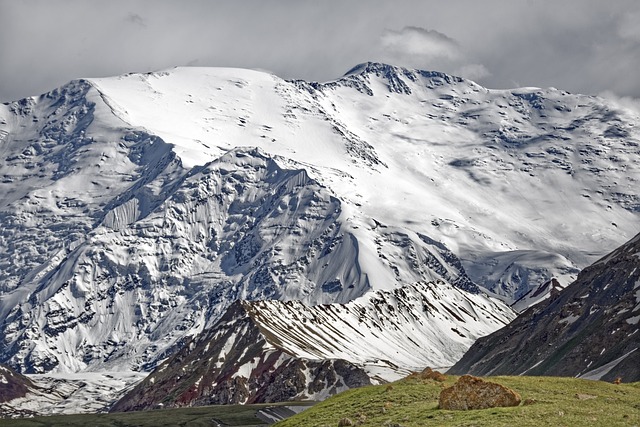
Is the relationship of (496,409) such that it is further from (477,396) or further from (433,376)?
(433,376)

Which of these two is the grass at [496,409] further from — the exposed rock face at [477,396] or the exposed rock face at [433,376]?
the exposed rock face at [477,396]

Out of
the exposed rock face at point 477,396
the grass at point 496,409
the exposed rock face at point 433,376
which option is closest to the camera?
the grass at point 496,409

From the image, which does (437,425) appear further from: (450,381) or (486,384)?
(450,381)

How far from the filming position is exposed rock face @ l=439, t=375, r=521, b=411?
69.9 metres

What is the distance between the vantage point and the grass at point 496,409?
211ft

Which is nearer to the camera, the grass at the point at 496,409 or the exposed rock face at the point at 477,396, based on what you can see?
the grass at the point at 496,409

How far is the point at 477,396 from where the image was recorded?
70.0 metres

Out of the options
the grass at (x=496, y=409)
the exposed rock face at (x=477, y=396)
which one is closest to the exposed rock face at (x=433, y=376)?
the grass at (x=496, y=409)

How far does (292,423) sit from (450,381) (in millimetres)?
14141

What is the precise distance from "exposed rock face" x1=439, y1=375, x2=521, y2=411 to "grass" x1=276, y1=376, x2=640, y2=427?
123 centimetres

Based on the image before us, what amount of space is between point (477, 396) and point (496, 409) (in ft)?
7.23

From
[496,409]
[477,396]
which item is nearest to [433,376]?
[477,396]

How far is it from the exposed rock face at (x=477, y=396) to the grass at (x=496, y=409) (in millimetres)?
1226

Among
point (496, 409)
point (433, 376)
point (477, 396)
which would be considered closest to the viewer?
point (496, 409)
